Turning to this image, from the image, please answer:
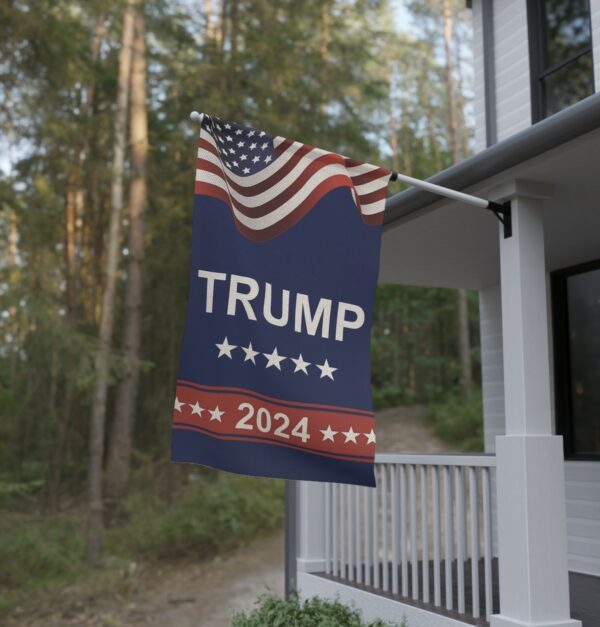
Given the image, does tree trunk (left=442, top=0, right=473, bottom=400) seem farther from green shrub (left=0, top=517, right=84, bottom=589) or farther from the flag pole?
the flag pole

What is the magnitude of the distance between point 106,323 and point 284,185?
1135 cm

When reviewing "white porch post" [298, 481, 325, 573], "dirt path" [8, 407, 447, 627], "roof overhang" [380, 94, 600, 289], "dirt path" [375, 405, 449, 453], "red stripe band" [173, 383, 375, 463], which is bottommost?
"dirt path" [8, 407, 447, 627]

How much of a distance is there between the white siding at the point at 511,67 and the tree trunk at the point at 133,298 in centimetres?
920

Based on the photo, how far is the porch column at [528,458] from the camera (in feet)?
14.0

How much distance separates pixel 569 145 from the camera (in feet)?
13.5

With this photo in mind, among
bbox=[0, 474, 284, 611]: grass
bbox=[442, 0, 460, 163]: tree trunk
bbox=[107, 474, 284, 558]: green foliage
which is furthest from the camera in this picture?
bbox=[442, 0, 460, 163]: tree trunk

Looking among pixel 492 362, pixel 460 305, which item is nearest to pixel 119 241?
pixel 460 305

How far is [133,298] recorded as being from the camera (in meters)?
15.8

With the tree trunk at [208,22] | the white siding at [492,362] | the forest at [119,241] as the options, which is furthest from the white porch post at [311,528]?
the tree trunk at [208,22]

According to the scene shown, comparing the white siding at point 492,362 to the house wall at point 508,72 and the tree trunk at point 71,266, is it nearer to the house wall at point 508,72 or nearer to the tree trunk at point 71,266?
the house wall at point 508,72

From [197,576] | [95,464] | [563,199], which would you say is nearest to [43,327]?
[95,464]

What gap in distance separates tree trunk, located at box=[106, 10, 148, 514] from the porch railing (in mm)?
9206

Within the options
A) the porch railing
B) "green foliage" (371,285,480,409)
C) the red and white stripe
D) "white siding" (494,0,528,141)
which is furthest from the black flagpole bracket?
"green foliage" (371,285,480,409)

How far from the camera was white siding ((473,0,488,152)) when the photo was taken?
786 centimetres
